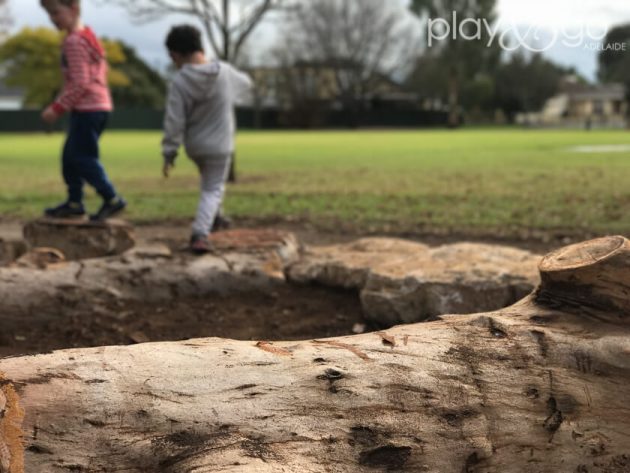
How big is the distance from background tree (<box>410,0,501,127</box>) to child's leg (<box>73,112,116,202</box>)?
59079 millimetres

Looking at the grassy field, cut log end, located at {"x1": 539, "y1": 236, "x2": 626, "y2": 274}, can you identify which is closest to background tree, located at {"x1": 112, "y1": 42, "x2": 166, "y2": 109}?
the grassy field

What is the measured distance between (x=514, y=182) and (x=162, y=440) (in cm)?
1146

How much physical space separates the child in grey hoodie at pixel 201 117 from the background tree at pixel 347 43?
63.8 m

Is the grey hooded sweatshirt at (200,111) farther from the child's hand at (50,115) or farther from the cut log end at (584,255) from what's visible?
the cut log end at (584,255)

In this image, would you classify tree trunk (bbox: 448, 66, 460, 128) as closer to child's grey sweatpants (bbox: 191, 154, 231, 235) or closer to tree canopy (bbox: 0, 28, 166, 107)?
tree canopy (bbox: 0, 28, 166, 107)

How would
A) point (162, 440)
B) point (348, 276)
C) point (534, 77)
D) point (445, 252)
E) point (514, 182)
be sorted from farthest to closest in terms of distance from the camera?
point (534, 77)
point (514, 182)
point (348, 276)
point (445, 252)
point (162, 440)

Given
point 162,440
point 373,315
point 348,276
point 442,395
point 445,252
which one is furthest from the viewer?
point 348,276

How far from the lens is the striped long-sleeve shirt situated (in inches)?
211

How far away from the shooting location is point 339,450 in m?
2.01

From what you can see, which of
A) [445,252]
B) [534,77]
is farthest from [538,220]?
[534,77]

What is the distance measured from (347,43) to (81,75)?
221 feet

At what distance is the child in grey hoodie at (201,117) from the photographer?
206 inches

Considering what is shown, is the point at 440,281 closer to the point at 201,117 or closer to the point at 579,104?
the point at 201,117

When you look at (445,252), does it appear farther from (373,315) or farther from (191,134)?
(191,134)
